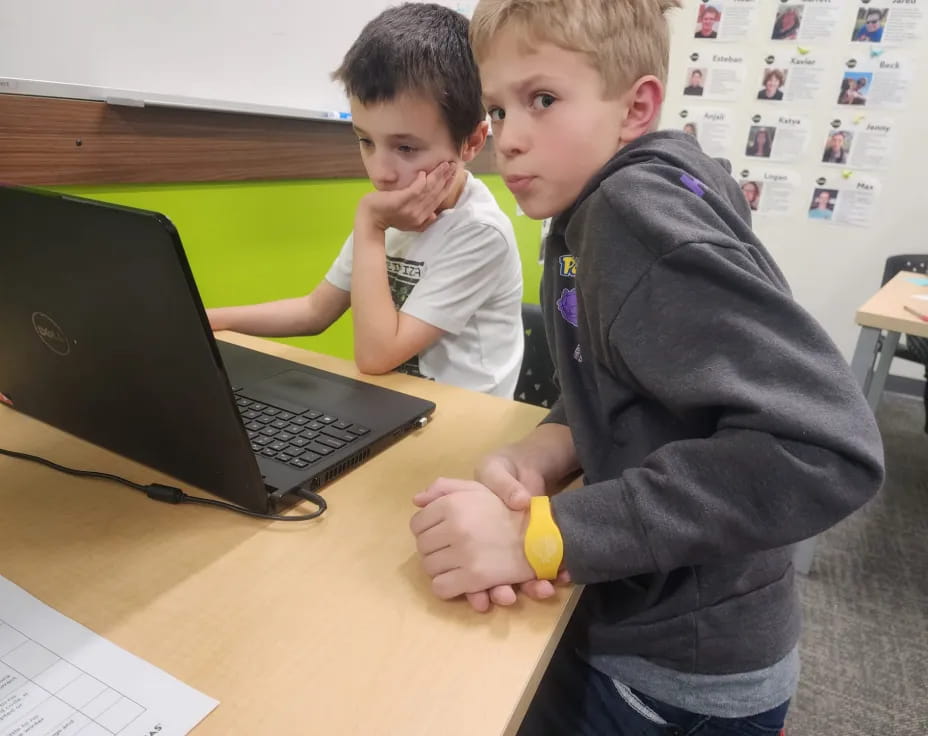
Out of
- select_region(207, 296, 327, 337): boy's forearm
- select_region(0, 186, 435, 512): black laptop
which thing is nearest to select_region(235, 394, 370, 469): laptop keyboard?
select_region(0, 186, 435, 512): black laptop

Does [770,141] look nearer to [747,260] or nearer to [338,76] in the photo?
[338,76]

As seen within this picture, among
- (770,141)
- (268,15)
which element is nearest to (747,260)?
(268,15)

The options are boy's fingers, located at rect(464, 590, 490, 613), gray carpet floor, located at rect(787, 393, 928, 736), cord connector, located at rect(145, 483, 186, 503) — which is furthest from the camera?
gray carpet floor, located at rect(787, 393, 928, 736)

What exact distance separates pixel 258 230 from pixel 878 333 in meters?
1.55

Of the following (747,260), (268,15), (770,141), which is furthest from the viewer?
(770,141)

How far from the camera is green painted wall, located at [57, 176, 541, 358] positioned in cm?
108

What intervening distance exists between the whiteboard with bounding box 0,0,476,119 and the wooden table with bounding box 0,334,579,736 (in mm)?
564

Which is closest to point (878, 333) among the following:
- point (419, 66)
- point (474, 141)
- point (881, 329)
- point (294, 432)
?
point (881, 329)

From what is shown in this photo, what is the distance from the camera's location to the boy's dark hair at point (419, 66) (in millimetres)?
945

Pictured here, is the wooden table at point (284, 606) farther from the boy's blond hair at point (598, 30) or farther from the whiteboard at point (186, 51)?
the whiteboard at point (186, 51)

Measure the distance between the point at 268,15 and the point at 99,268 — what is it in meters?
0.94

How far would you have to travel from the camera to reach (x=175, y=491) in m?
0.57

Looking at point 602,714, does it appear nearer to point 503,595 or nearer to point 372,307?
point 503,595

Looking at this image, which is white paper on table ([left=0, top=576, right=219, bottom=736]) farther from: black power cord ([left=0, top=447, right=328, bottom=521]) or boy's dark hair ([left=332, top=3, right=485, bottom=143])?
boy's dark hair ([left=332, top=3, right=485, bottom=143])
